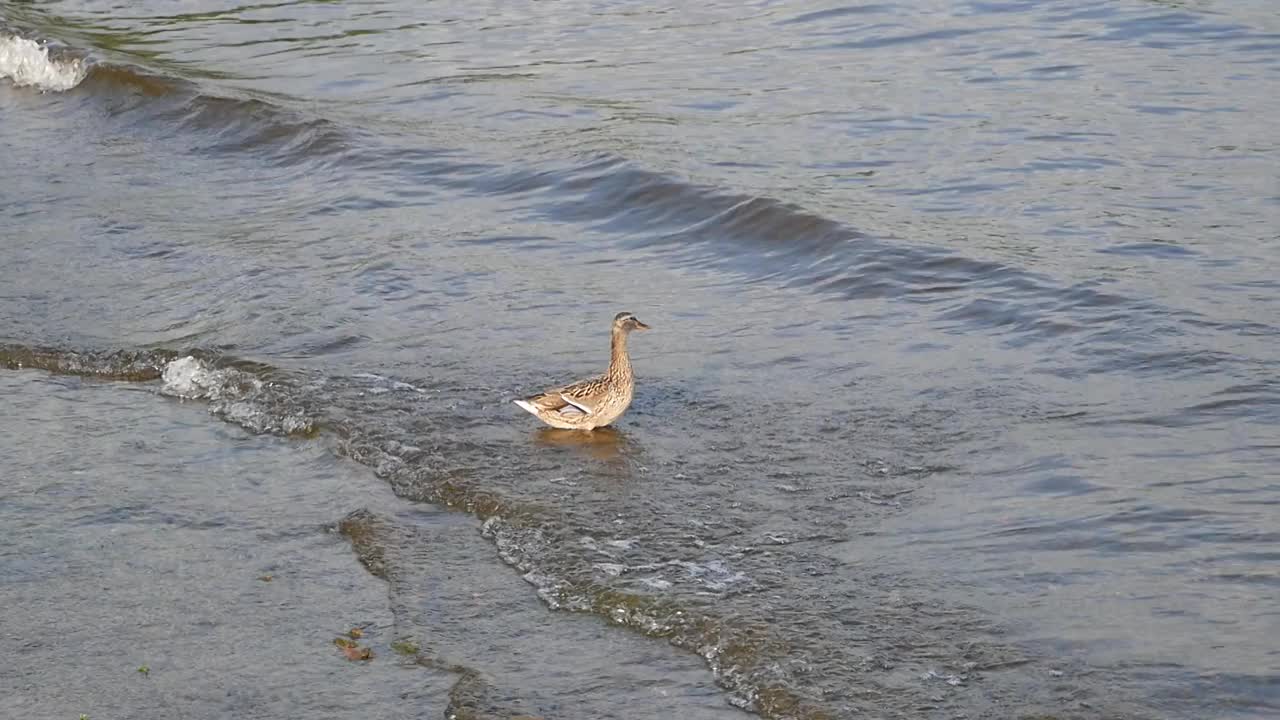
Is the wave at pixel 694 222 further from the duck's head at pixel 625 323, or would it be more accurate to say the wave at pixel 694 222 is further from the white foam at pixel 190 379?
the white foam at pixel 190 379

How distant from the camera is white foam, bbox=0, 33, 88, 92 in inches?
878

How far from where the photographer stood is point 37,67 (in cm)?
2286

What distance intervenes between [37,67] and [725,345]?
15.1 meters

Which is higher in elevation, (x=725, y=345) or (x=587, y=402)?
(x=587, y=402)

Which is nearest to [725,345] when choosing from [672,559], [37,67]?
[672,559]

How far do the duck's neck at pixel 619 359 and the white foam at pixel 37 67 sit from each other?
14.5 metres

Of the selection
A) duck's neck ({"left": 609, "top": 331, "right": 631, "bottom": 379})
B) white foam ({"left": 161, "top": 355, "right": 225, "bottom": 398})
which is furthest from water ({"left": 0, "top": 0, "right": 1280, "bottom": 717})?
duck's neck ({"left": 609, "top": 331, "right": 631, "bottom": 379})

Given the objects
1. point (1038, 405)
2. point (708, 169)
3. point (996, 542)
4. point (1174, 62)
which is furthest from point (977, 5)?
point (996, 542)

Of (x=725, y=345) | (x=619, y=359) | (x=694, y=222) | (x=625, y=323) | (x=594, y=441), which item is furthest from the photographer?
(x=694, y=222)

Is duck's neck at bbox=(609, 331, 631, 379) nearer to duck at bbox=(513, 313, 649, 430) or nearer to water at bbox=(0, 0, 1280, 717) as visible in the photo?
duck at bbox=(513, 313, 649, 430)

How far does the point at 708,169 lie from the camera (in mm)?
15781

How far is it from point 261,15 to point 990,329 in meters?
17.4

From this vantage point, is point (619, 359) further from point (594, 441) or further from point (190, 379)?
point (190, 379)

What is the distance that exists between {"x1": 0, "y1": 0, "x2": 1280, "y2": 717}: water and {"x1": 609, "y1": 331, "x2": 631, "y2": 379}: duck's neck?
37 centimetres
